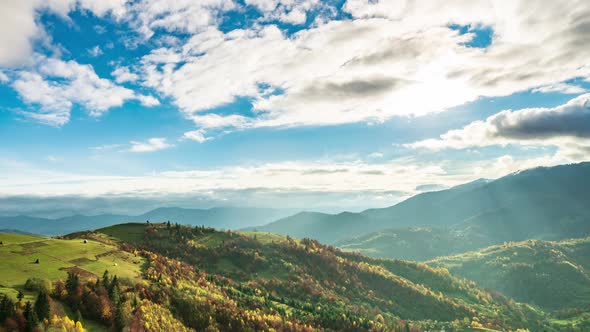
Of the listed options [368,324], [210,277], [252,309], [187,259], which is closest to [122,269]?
[252,309]

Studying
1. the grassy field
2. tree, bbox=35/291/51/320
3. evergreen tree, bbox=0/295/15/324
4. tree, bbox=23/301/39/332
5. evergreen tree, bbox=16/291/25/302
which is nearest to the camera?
evergreen tree, bbox=0/295/15/324

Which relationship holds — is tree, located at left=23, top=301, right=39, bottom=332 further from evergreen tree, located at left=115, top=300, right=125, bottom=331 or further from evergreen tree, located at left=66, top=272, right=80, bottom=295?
evergreen tree, located at left=115, top=300, right=125, bottom=331

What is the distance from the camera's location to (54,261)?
81.9m

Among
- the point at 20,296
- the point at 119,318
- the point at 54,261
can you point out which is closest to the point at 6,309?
the point at 20,296

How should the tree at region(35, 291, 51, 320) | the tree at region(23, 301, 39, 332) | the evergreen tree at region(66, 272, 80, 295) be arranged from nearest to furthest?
the tree at region(23, 301, 39, 332) < the tree at region(35, 291, 51, 320) < the evergreen tree at region(66, 272, 80, 295)

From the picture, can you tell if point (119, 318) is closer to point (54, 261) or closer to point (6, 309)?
point (6, 309)

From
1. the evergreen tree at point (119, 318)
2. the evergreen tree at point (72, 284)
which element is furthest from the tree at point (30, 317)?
the evergreen tree at point (119, 318)

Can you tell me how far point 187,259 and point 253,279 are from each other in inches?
1430

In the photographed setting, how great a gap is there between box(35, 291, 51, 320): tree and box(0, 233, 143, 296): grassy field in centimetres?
827

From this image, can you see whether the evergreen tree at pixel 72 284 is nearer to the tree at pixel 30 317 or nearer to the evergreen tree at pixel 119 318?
the evergreen tree at pixel 119 318

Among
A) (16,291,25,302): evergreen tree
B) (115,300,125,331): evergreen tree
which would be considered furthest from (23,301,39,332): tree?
(115,300,125,331): evergreen tree

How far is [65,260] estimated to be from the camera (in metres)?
85.6

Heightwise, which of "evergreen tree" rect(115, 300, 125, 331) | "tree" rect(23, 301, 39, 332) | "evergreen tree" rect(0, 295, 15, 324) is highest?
"evergreen tree" rect(0, 295, 15, 324)

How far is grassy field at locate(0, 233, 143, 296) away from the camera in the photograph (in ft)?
226
